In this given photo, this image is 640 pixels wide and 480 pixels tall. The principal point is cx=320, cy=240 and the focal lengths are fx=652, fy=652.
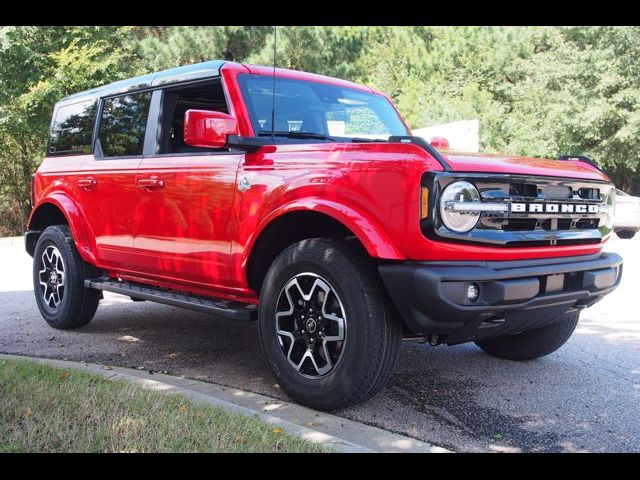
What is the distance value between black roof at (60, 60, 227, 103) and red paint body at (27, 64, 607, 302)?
0.54 feet

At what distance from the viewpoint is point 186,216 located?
456 cm

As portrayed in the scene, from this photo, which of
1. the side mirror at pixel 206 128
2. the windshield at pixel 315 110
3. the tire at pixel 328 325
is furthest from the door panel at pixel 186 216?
the tire at pixel 328 325

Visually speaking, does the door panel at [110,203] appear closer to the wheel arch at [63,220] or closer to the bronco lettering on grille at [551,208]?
the wheel arch at [63,220]

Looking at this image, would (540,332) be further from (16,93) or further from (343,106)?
(16,93)

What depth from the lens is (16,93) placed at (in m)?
19.7

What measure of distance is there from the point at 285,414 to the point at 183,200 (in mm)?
1721

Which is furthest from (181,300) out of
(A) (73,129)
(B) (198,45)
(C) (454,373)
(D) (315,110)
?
(B) (198,45)

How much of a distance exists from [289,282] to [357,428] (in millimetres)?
925

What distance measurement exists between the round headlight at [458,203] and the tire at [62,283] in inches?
146

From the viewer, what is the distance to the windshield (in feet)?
14.6

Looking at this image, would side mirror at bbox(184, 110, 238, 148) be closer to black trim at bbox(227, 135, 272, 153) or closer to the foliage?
black trim at bbox(227, 135, 272, 153)

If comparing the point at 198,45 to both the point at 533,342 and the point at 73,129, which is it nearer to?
the point at 73,129

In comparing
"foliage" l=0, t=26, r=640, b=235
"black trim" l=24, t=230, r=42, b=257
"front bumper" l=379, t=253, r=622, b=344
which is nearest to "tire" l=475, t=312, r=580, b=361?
"front bumper" l=379, t=253, r=622, b=344

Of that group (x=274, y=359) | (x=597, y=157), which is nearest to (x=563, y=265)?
(x=274, y=359)
